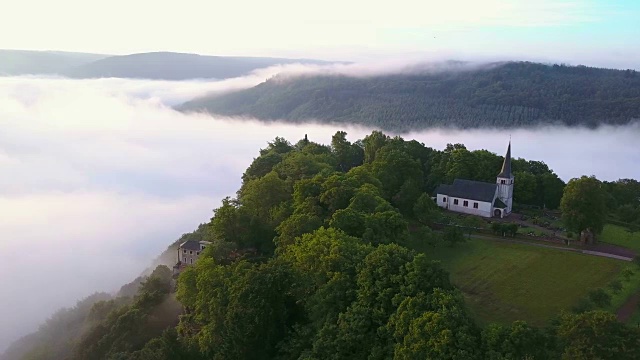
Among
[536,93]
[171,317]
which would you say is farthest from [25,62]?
[171,317]

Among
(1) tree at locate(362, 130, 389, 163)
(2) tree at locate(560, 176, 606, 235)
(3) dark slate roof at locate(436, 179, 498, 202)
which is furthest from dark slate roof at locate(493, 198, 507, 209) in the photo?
(1) tree at locate(362, 130, 389, 163)

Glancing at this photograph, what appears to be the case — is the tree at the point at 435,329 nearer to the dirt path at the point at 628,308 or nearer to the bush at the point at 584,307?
the bush at the point at 584,307

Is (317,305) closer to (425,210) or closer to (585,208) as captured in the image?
(425,210)

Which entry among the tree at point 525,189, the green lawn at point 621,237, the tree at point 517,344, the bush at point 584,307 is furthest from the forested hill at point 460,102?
the tree at point 517,344

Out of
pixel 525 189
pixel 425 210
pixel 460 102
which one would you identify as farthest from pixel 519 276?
pixel 460 102

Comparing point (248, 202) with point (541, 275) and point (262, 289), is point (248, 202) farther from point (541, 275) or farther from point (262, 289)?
point (541, 275)

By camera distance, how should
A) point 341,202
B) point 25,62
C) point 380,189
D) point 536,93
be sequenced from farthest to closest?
point 25,62 → point 536,93 → point 380,189 → point 341,202
